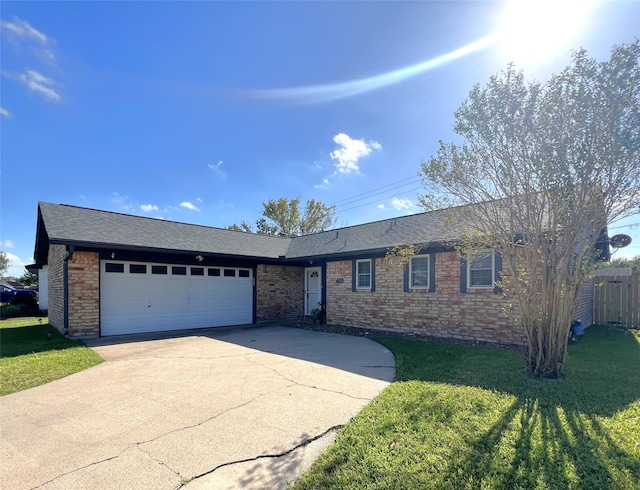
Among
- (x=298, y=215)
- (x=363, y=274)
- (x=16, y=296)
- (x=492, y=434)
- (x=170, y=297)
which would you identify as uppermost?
(x=298, y=215)

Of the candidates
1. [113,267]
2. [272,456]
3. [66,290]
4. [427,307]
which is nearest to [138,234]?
[113,267]

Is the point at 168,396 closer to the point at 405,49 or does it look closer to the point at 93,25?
the point at 93,25

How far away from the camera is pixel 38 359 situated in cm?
722

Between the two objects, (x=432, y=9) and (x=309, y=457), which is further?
(x=432, y=9)

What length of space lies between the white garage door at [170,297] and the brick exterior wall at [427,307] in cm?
382

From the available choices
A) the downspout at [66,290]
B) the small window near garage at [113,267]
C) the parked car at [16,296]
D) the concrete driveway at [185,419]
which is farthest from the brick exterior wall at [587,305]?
the parked car at [16,296]

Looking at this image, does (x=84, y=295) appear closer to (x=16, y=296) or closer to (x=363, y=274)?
(x=363, y=274)

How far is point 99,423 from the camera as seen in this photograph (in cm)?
401

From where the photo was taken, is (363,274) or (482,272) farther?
(363,274)

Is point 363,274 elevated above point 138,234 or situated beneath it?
situated beneath

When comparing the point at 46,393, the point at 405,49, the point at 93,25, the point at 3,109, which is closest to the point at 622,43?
the point at 405,49

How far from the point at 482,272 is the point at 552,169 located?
4575 millimetres

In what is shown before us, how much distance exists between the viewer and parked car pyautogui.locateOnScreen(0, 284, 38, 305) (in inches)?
774

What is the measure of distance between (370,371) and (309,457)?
3221mm
